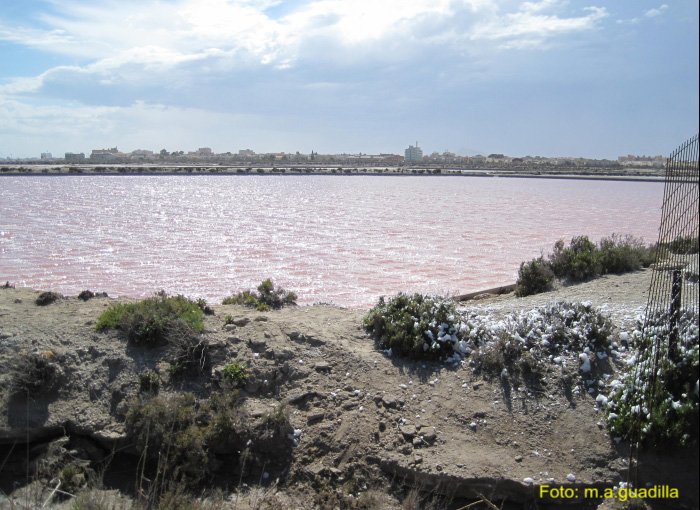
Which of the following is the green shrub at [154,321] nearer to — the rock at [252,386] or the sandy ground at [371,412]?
the sandy ground at [371,412]

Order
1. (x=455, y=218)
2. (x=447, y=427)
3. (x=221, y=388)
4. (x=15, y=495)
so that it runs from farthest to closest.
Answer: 1. (x=455, y=218)
2. (x=221, y=388)
3. (x=447, y=427)
4. (x=15, y=495)

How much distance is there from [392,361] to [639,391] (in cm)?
289

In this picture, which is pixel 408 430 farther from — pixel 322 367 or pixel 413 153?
pixel 413 153

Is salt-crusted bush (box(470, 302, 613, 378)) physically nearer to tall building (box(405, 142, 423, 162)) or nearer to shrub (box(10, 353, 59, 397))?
shrub (box(10, 353, 59, 397))

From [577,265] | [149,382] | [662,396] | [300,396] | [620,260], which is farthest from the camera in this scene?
[620,260]

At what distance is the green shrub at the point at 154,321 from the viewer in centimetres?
686

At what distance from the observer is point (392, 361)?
22.9 feet

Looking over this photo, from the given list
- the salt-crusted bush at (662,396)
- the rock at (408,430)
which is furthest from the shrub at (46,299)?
the salt-crusted bush at (662,396)

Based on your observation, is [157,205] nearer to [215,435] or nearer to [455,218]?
[455,218]

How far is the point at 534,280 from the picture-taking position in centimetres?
1045

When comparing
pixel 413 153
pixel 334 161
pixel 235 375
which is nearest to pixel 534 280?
pixel 235 375

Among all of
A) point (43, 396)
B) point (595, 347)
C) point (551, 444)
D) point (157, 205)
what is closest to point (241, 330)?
point (43, 396)

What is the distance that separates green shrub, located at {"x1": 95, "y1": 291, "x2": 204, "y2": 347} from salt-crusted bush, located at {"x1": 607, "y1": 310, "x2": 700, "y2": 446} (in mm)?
5176

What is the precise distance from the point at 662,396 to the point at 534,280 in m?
5.26
